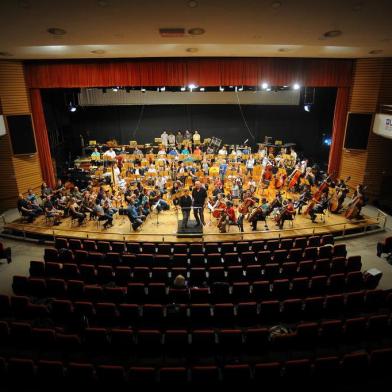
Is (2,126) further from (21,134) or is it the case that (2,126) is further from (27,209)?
(27,209)

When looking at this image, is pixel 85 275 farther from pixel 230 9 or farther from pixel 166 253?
pixel 230 9

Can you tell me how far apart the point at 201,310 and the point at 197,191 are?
4.86 meters

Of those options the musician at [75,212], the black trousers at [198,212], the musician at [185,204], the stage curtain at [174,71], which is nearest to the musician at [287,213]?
the black trousers at [198,212]

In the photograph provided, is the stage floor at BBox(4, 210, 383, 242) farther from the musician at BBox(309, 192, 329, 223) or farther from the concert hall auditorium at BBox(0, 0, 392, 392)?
the musician at BBox(309, 192, 329, 223)

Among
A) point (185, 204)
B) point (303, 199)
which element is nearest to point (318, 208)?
point (303, 199)

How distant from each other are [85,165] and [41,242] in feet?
22.9

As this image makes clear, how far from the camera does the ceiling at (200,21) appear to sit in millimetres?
5414

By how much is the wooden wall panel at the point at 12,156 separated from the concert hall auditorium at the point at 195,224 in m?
0.06

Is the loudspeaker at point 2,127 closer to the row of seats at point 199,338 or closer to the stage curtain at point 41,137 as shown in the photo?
the stage curtain at point 41,137

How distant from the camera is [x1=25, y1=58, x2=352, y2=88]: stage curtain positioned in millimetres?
13172

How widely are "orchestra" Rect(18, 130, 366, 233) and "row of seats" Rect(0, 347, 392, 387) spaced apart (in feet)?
19.2

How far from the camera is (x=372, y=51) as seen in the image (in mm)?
11328

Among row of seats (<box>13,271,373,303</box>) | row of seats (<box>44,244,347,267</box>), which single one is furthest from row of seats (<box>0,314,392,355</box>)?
row of seats (<box>44,244,347,267</box>)

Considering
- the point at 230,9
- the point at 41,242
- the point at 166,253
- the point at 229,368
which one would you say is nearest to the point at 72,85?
the point at 41,242
